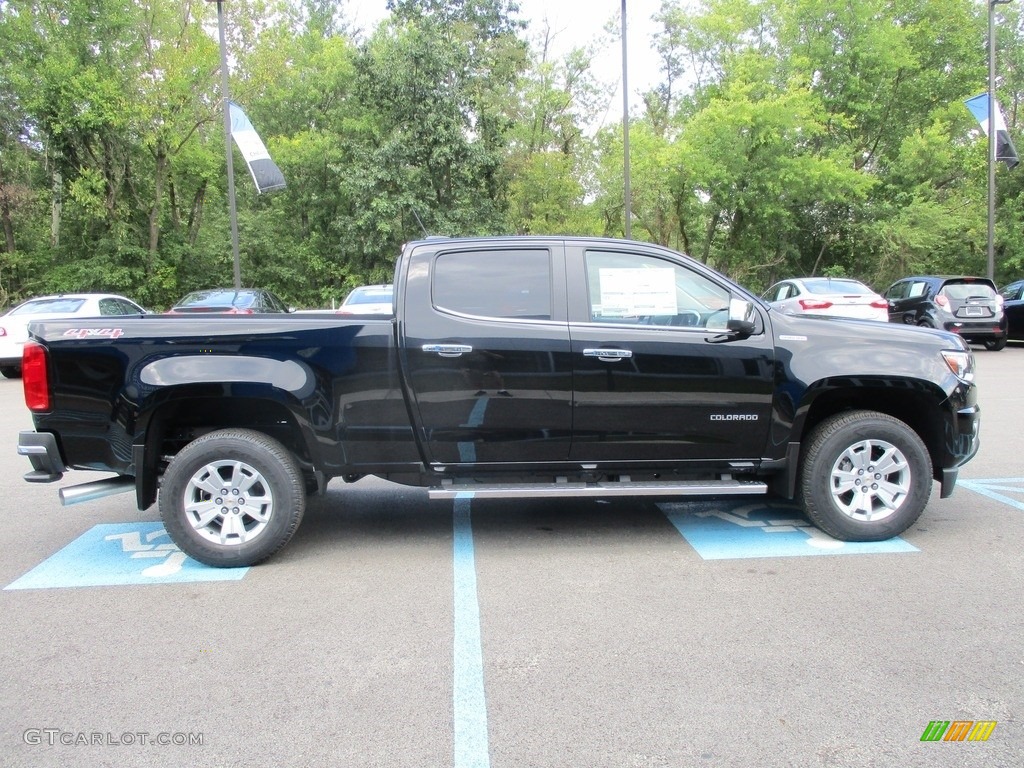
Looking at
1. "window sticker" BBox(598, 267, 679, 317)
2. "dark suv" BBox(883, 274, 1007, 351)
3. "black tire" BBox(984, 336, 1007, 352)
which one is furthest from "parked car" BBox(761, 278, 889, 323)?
"window sticker" BBox(598, 267, 679, 317)

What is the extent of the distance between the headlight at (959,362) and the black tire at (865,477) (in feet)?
1.61

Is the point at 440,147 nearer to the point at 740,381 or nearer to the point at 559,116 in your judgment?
the point at 559,116

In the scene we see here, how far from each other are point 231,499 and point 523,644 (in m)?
2.07

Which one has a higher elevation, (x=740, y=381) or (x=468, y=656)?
(x=740, y=381)

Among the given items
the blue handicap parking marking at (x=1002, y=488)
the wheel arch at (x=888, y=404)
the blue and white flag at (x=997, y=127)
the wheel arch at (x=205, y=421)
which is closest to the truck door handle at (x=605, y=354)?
the wheel arch at (x=888, y=404)

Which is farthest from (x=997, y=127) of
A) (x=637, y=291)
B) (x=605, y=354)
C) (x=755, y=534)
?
(x=605, y=354)

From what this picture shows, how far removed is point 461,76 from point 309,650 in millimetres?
25654

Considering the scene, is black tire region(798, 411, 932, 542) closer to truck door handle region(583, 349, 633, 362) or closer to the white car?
truck door handle region(583, 349, 633, 362)

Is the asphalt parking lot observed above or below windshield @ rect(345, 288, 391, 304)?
below

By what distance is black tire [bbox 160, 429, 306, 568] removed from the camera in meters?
4.55

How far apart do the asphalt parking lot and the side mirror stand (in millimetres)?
1404

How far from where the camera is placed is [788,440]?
486 centimetres

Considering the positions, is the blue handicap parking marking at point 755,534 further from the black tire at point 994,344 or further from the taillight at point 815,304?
the black tire at point 994,344

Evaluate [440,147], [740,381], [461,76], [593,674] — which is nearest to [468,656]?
[593,674]
